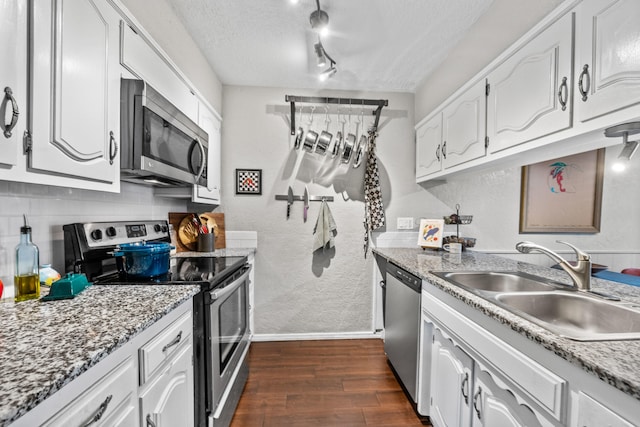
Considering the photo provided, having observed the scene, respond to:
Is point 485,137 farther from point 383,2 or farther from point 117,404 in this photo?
point 117,404

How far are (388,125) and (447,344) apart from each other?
1.99 metres

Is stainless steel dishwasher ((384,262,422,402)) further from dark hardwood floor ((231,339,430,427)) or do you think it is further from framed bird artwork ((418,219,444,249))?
framed bird artwork ((418,219,444,249))

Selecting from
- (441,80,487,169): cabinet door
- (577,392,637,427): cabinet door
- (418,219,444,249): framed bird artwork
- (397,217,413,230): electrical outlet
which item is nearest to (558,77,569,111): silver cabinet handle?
(441,80,487,169): cabinet door

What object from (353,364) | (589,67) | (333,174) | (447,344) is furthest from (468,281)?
(333,174)

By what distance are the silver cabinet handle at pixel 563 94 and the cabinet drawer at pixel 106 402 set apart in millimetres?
1730

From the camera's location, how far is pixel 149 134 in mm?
1184

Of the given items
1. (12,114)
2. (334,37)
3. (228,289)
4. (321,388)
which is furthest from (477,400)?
(334,37)

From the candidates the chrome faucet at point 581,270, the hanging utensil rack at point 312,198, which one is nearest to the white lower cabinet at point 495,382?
the chrome faucet at point 581,270

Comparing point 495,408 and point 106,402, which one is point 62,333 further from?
point 495,408

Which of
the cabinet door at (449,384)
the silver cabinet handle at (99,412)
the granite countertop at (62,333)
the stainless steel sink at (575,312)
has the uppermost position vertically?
the granite countertop at (62,333)

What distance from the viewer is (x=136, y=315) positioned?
0.82 meters

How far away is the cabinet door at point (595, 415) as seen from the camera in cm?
58

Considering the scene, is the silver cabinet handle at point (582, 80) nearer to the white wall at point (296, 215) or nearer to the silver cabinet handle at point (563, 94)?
the silver cabinet handle at point (563, 94)

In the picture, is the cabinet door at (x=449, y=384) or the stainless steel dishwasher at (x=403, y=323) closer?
the cabinet door at (x=449, y=384)
